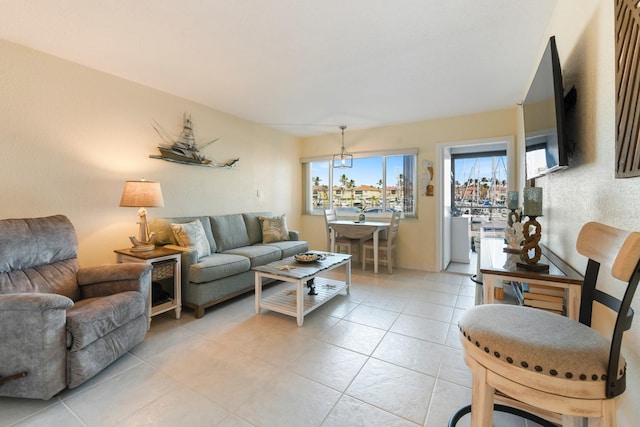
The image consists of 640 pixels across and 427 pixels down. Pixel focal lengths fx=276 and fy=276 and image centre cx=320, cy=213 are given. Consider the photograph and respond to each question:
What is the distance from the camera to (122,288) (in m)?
2.07

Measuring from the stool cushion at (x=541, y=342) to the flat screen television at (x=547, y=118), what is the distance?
0.90 m

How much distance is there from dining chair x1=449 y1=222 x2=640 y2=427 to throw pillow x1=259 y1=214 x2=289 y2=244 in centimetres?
322

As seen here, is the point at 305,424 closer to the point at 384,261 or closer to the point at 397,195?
the point at 384,261

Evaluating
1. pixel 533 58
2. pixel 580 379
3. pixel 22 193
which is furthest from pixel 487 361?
pixel 22 193

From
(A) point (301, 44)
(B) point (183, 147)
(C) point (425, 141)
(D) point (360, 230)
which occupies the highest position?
(A) point (301, 44)

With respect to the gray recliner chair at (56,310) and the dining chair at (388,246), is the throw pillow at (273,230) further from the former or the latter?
the gray recliner chair at (56,310)

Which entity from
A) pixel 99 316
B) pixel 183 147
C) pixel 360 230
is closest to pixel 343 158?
pixel 360 230

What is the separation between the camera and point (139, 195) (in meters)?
2.59

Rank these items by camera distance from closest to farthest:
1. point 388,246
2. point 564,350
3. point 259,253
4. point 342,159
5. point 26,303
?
1. point 564,350
2. point 26,303
3. point 259,253
4. point 388,246
5. point 342,159

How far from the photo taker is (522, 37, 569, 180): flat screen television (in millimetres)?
1410

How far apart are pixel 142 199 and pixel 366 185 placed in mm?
3579

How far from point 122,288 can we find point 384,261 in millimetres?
3650

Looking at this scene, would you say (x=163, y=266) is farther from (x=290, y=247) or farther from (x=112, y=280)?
(x=290, y=247)

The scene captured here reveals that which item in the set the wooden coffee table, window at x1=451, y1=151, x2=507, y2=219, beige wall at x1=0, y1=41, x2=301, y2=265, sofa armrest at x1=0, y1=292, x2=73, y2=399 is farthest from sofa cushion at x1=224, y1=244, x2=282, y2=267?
window at x1=451, y1=151, x2=507, y2=219
